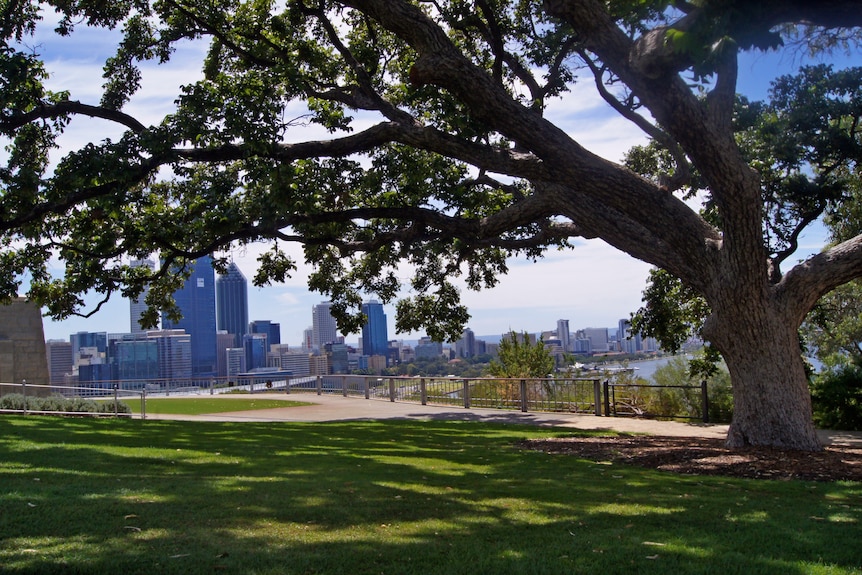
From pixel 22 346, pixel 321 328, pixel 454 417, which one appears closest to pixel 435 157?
pixel 454 417

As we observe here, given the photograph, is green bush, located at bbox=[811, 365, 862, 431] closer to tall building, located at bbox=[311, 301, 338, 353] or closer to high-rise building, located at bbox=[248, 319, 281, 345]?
tall building, located at bbox=[311, 301, 338, 353]

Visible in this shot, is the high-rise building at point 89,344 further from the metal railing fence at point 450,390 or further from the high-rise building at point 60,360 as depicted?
the metal railing fence at point 450,390

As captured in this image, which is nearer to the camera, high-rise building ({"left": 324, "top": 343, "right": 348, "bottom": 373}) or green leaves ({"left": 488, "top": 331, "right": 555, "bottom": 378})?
green leaves ({"left": 488, "top": 331, "right": 555, "bottom": 378})

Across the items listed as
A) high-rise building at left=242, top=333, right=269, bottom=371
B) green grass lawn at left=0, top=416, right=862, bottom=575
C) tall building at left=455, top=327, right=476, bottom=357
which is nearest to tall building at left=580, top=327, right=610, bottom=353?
tall building at left=455, top=327, right=476, bottom=357

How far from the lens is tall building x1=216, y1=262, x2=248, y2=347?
55125 mm

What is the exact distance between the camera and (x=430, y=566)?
177 inches

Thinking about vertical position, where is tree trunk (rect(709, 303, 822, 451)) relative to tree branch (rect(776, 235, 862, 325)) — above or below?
below

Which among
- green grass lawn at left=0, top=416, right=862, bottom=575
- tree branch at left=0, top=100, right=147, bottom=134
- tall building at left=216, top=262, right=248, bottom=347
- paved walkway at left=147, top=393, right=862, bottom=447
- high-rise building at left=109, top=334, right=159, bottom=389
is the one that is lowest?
paved walkway at left=147, top=393, right=862, bottom=447

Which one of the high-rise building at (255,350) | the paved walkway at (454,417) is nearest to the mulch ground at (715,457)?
the paved walkway at (454,417)

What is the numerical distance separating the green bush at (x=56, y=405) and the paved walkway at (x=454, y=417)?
1.28 m

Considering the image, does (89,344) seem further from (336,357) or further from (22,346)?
(22,346)

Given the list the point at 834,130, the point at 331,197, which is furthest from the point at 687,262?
the point at 331,197

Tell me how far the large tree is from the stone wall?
7.55 metres

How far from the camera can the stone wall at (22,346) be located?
2452cm
